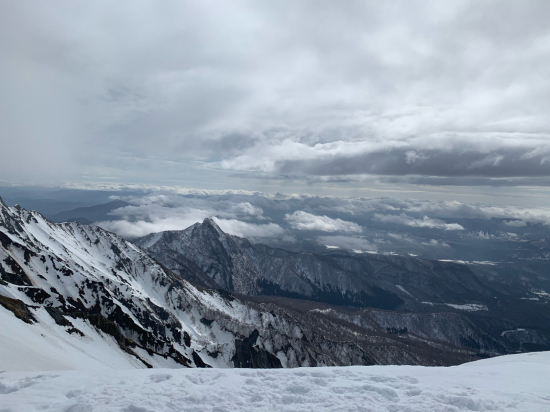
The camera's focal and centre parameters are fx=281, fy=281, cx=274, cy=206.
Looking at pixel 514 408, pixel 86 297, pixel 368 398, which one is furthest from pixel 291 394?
pixel 86 297

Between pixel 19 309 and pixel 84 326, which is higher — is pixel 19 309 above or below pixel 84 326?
above

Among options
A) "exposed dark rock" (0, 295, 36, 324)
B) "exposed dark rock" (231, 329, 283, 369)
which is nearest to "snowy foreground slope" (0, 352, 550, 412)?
"exposed dark rock" (0, 295, 36, 324)

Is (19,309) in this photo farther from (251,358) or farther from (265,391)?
(251,358)

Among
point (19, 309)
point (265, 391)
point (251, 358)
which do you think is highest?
point (265, 391)

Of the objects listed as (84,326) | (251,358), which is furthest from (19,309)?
(251,358)

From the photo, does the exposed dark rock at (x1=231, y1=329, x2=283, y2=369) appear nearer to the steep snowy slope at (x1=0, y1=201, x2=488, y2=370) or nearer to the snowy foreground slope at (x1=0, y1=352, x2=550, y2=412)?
the steep snowy slope at (x1=0, y1=201, x2=488, y2=370)

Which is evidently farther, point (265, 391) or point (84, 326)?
point (84, 326)

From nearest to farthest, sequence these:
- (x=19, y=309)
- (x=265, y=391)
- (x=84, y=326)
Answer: (x=265, y=391) → (x=19, y=309) → (x=84, y=326)

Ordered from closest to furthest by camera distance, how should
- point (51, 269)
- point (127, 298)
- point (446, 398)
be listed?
point (446, 398) → point (51, 269) → point (127, 298)

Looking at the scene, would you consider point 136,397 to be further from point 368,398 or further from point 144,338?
point 144,338
